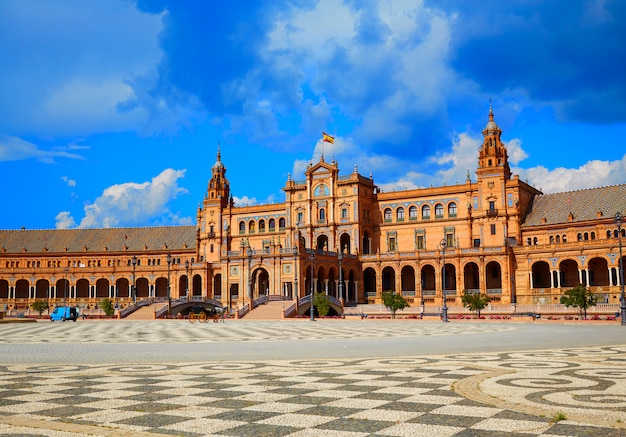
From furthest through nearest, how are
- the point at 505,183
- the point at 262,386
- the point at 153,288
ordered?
the point at 153,288 → the point at 505,183 → the point at 262,386

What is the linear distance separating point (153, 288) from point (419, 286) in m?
46.0

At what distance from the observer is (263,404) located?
10.9 m

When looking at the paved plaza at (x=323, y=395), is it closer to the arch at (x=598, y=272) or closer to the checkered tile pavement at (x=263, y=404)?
the checkered tile pavement at (x=263, y=404)

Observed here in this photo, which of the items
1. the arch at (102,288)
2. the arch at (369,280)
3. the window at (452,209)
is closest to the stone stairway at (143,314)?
the arch at (369,280)

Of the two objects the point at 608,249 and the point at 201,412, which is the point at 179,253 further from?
the point at 201,412

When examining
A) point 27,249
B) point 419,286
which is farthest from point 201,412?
point 27,249

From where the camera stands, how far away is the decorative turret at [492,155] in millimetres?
87062

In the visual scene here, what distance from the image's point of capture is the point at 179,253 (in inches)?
4417

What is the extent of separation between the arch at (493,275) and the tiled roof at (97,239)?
50602mm

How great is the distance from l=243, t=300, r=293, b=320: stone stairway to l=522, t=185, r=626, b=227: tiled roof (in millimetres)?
34687

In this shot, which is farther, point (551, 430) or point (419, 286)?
point (419, 286)

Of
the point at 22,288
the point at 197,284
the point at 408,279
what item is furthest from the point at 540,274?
the point at 22,288

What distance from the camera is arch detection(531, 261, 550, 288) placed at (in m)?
84.0

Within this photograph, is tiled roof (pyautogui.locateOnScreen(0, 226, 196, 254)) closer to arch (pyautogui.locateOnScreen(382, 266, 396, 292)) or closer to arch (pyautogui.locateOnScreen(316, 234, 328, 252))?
arch (pyautogui.locateOnScreen(316, 234, 328, 252))
